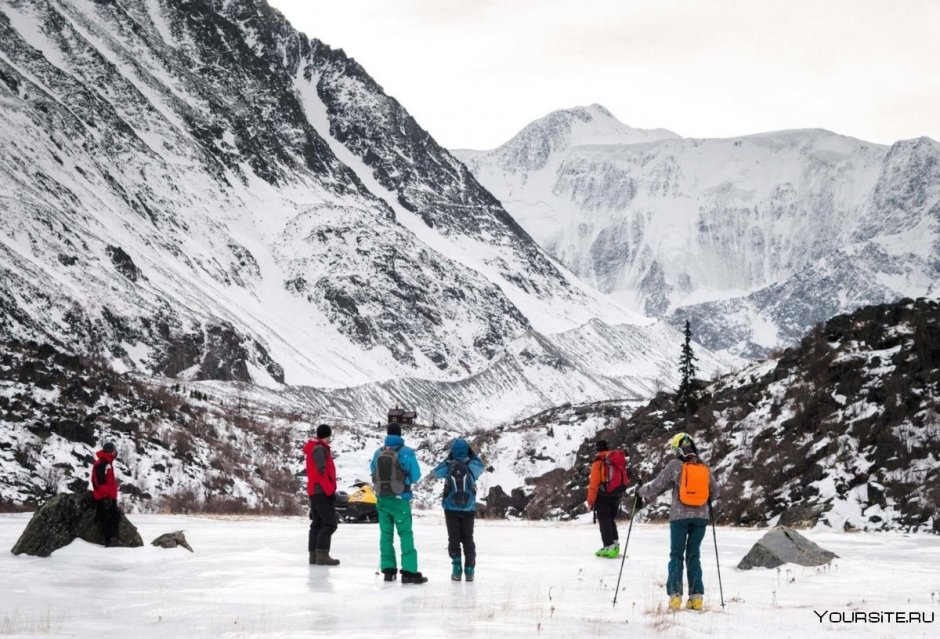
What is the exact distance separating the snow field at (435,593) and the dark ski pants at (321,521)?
1.22ft

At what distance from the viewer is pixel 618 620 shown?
33.9 ft

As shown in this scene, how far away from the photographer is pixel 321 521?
1438cm

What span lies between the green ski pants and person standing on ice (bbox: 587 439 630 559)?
4724 mm

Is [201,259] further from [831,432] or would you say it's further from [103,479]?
[103,479]

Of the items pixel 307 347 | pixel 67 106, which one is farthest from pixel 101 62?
pixel 307 347

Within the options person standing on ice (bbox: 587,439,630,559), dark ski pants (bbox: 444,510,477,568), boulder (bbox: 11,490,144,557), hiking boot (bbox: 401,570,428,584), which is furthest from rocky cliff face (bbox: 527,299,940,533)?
boulder (bbox: 11,490,144,557)

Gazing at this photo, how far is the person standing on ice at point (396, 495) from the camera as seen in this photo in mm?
12711

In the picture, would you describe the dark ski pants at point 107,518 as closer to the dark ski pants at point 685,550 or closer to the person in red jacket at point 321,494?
the person in red jacket at point 321,494

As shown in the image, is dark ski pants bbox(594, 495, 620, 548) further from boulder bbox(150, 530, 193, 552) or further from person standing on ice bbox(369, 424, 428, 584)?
boulder bbox(150, 530, 193, 552)

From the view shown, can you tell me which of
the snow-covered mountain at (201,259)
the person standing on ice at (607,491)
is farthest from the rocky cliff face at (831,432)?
the snow-covered mountain at (201,259)

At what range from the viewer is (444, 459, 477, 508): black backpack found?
12805 mm

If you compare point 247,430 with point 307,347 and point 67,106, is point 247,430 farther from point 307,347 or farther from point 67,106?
point 67,106

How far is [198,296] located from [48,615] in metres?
119

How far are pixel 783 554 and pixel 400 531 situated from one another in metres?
5.60
